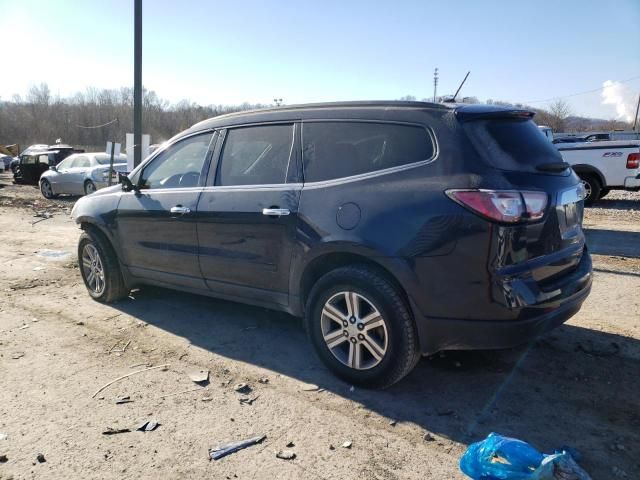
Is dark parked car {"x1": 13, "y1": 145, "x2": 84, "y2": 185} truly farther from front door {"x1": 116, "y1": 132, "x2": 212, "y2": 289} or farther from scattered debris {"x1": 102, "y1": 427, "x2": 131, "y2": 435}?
scattered debris {"x1": 102, "y1": 427, "x2": 131, "y2": 435}

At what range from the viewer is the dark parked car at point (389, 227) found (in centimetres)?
291

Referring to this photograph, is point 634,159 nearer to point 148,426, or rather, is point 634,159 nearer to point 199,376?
point 199,376

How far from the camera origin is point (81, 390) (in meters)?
3.54

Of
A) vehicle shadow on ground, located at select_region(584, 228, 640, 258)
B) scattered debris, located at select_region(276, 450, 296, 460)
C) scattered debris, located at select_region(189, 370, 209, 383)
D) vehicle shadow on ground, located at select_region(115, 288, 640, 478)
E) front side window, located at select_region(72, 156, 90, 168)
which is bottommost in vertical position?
scattered debris, located at select_region(189, 370, 209, 383)

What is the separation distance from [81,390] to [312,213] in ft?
6.69

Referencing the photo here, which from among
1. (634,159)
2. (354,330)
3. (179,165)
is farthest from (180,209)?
(634,159)

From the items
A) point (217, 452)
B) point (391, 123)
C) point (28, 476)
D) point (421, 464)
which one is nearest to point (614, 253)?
point (391, 123)

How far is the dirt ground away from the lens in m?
2.71

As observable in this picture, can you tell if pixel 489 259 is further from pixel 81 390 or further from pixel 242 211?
pixel 81 390

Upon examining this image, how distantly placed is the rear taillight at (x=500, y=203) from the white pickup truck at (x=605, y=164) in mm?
10210

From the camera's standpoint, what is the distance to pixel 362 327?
3.35 meters

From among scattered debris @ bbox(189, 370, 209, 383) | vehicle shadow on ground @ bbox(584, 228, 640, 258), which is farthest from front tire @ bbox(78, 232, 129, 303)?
vehicle shadow on ground @ bbox(584, 228, 640, 258)

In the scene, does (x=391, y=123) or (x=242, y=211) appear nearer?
(x=391, y=123)

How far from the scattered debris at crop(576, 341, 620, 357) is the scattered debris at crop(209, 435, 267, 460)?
2.63m
